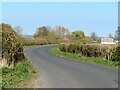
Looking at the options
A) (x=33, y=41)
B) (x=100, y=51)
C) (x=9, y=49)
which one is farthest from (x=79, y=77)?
(x=33, y=41)

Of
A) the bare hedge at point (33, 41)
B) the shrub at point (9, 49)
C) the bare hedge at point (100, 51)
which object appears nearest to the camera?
the shrub at point (9, 49)

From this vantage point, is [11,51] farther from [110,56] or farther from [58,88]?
[110,56]

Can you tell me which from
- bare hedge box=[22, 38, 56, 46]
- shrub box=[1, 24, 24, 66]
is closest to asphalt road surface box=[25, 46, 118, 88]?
shrub box=[1, 24, 24, 66]

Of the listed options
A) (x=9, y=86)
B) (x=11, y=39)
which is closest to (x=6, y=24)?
(x=11, y=39)

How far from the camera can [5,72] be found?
39.7 feet

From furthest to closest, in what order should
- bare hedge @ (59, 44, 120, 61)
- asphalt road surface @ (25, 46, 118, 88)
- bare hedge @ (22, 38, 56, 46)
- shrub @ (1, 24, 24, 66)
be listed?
bare hedge @ (22, 38, 56, 46) → bare hedge @ (59, 44, 120, 61) → shrub @ (1, 24, 24, 66) → asphalt road surface @ (25, 46, 118, 88)

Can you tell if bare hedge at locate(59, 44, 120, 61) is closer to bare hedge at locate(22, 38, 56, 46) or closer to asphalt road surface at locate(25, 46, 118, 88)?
asphalt road surface at locate(25, 46, 118, 88)

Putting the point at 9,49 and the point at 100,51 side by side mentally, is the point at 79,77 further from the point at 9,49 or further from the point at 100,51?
the point at 100,51

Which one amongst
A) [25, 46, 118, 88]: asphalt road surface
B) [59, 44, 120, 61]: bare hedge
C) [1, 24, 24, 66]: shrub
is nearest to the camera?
[25, 46, 118, 88]: asphalt road surface

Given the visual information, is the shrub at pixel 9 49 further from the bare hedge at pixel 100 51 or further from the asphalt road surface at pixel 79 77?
the bare hedge at pixel 100 51

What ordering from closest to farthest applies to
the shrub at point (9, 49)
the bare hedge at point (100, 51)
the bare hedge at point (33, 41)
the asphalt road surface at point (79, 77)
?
1. the asphalt road surface at point (79, 77)
2. the shrub at point (9, 49)
3. the bare hedge at point (100, 51)
4. the bare hedge at point (33, 41)

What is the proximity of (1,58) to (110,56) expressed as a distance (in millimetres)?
11804

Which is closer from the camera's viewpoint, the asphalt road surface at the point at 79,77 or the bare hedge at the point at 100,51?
the asphalt road surface at the point at 79,77

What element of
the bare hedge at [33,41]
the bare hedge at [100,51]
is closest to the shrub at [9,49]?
the bare hedge at [100,51]
